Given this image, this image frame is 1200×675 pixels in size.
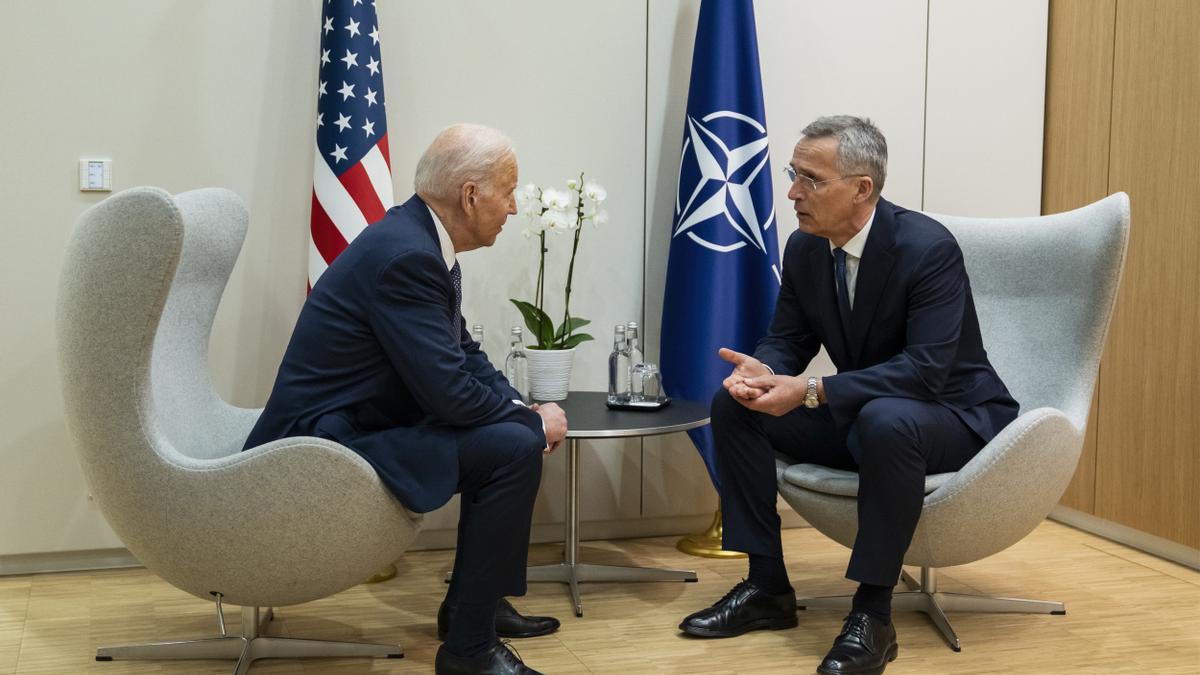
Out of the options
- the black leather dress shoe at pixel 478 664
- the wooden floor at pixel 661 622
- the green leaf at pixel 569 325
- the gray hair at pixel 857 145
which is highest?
the gray hair at pixel 857 145

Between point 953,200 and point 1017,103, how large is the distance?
0.44 meters

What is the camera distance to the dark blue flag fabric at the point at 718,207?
3.88m

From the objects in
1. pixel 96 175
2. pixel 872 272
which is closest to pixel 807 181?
pixel 872 272

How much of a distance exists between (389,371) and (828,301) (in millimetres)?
1229

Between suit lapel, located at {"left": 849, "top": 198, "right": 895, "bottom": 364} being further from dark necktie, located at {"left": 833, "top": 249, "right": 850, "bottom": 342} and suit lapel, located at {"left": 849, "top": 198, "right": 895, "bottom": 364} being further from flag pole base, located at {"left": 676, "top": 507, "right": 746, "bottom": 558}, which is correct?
flag pole base, located at {"left": 676, "top": 507, "right": 746, "bottom": 558}

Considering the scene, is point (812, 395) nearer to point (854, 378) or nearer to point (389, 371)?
point (854, 378)

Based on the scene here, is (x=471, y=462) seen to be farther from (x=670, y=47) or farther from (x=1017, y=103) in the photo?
(x=1017, y=103)

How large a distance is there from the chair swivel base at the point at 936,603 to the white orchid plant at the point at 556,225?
1.08 m

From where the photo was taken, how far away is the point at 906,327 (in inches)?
124

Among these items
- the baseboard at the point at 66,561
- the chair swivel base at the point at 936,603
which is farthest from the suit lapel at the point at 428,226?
the baseboard at the point at 66,561

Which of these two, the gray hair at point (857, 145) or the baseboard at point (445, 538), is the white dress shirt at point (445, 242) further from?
the baseboard at point (445, 538)

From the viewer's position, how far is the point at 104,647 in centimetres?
290

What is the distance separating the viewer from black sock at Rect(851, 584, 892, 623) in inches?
115

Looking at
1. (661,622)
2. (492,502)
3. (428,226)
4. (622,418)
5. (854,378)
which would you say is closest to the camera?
(492,502)
